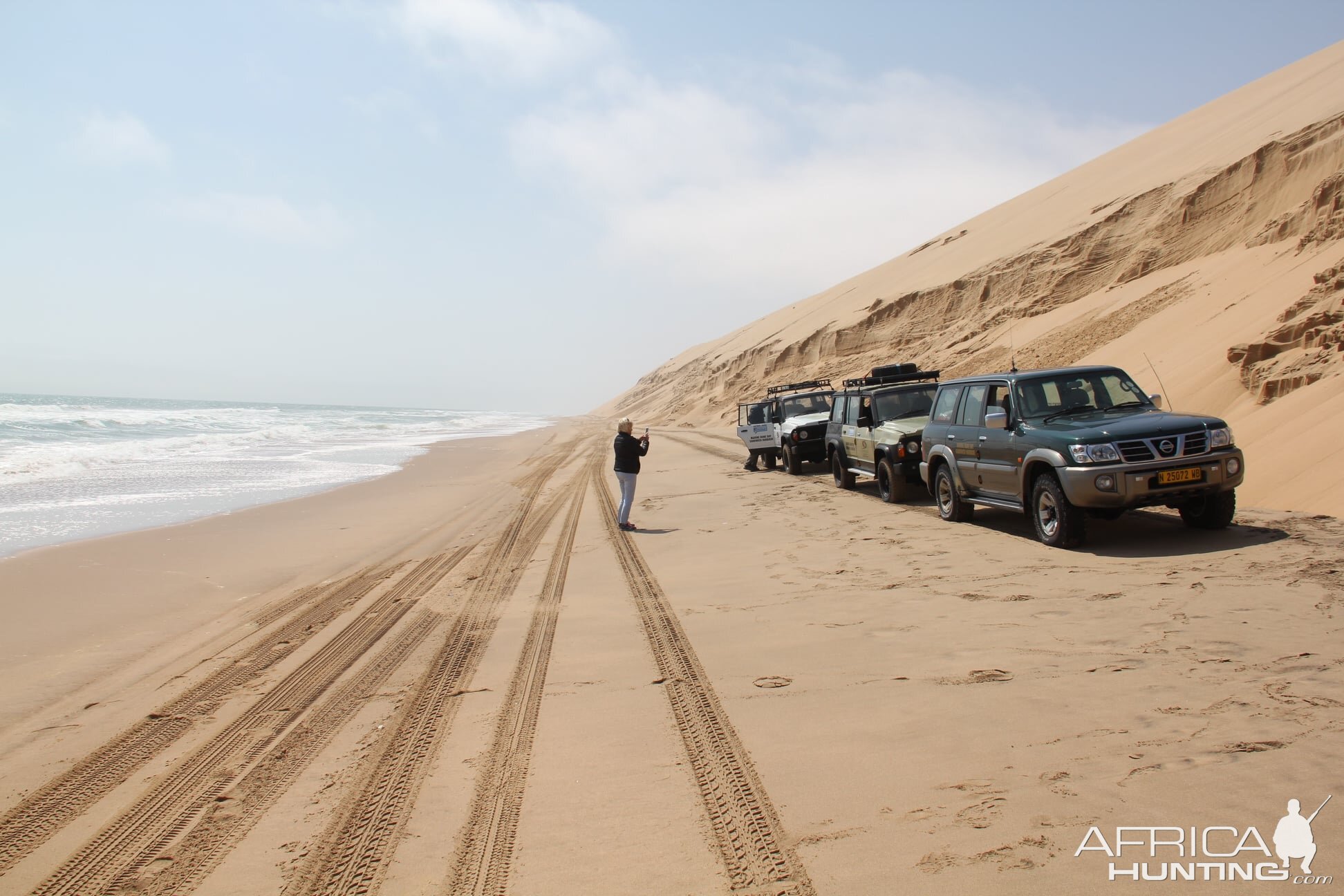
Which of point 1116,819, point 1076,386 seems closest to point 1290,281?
point 1076,386

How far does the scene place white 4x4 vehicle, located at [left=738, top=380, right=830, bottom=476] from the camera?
60.3 feet

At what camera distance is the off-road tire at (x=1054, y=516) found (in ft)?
27.9

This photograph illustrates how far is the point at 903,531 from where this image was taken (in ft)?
34.6

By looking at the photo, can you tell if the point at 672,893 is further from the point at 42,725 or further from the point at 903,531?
the point at 903,531

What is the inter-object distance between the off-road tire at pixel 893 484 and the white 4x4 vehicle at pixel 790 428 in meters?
4.64

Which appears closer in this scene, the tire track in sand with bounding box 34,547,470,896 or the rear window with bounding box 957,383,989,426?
the tire track in sand with bounding box 34,547,470,896

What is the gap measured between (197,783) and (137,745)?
90 cm

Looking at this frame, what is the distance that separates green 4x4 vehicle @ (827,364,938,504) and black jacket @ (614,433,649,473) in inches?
145

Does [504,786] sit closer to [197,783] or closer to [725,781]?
[725,781]

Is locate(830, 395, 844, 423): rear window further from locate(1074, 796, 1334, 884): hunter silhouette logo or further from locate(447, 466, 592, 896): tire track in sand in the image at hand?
locate(1074, 796, 1334, 884): hunter silhouette logo

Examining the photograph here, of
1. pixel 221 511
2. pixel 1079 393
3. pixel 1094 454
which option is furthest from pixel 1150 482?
pixel 221 511

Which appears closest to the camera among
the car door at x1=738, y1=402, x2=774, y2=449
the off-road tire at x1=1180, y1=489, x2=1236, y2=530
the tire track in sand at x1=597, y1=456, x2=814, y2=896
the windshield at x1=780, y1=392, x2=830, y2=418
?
the tire track in sand at x1=597, y1=456, x2=814, y2=896

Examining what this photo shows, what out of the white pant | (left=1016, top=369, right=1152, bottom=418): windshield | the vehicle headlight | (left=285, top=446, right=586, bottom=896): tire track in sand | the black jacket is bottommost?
(left=285, top=446, right=586, bottom=896): tire track in sand

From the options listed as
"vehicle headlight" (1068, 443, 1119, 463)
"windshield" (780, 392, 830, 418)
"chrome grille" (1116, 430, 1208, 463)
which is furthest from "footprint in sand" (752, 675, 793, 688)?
"windshield" (780, 392, 830, 418)
